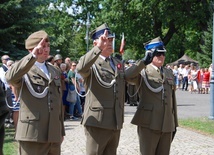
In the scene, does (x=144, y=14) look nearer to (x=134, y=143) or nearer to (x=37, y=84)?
(x=134, y=143)

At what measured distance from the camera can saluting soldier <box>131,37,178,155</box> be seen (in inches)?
227

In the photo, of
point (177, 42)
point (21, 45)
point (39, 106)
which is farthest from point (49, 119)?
point (177, 42)

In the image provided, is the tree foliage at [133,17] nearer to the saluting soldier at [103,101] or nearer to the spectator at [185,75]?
the spectator at [185,75]

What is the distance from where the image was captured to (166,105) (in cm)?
587

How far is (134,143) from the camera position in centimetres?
942

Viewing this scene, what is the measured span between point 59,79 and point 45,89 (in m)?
0.28

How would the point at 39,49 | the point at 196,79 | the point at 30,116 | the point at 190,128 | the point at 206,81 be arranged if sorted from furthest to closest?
the point at 196,79
the point at 206,81
the point at 190,128
the point at 30,116
the point at 39,49

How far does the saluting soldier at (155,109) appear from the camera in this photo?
18.9 ft

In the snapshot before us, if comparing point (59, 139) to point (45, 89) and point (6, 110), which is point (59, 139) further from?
point (6, 110)

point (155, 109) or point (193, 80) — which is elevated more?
point (193, 80)

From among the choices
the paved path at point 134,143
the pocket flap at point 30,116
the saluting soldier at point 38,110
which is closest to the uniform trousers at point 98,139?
the saluting soldier at point 38,110

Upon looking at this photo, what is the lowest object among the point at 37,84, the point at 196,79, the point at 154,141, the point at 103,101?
the point at 154,141

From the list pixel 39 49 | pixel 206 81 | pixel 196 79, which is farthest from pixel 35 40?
pixel 196 79

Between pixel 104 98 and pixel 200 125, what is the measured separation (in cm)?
751
